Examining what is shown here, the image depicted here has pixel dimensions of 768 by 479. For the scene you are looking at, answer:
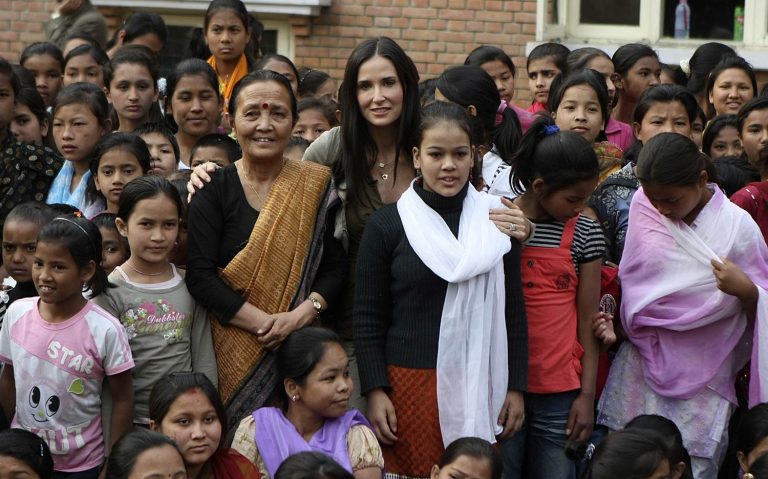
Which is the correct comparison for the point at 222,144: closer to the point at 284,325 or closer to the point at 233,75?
the point at 284,325

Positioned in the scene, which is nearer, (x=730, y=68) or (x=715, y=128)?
(x=715, y=128)

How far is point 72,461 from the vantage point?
4.27m

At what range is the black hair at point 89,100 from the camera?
5.83 metres

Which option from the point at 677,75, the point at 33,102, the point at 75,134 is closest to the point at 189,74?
the point at 75,134

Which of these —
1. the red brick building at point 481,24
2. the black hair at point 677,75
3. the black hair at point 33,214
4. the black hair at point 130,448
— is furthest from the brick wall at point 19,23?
the black hair at point 130,448

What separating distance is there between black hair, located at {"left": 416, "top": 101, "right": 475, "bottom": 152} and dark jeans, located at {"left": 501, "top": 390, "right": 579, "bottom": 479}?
0.94m

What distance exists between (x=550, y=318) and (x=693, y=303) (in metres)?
0.52

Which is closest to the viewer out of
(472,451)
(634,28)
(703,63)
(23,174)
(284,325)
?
(472,451)

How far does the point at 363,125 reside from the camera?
4.55 meters

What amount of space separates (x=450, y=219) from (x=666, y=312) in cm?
86

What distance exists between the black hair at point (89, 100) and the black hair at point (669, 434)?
2870 millimetres

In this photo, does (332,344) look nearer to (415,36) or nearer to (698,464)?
(698,464)

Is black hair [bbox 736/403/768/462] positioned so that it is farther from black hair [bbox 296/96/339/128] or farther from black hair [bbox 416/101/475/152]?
black hair [bbox 296/96/339/128]

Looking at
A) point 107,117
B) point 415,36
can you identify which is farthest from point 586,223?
point 415,36
